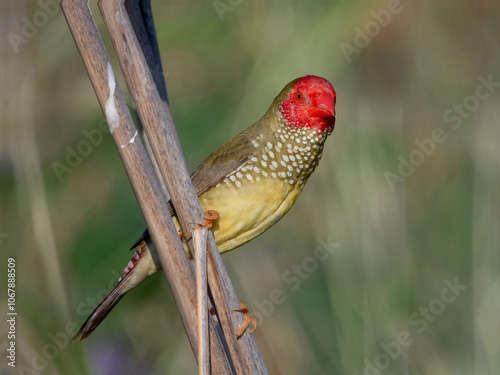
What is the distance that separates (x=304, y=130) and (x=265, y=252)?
0.89m

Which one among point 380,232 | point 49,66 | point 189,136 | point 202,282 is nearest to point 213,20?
point 189,136

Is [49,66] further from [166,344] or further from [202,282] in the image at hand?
[202,282]

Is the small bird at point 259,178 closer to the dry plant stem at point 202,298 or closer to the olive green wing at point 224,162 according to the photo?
the olive green wing at point 224,162

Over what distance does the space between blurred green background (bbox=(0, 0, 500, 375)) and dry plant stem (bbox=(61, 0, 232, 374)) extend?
4.29ft

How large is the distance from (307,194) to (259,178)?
765mm

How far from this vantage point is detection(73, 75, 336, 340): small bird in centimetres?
248

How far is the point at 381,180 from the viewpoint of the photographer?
A: 315 centimetres

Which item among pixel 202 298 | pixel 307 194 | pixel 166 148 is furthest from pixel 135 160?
pixel 307 194

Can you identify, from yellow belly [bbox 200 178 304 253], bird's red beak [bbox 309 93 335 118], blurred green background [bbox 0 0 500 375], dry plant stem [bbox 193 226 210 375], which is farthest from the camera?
blurred green background [bbox 0 0 500 375]

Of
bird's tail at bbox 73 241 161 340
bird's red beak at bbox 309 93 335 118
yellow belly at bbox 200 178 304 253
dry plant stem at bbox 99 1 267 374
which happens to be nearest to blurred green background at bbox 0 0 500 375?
bird's tail at bbox 73 241 161 340

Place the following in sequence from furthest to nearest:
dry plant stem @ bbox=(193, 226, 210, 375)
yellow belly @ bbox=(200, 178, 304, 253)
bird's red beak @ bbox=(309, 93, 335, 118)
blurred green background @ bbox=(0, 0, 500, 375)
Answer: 1. blurred green background @ bbox=(0, 0, 500, 375)
2. yellow belly @ bbox=(200, 178, 304, 253)
3. bird's red beak @ bbox=(309, 93, 335, 118)
4. dry plant stem @ bbox=(193, 226, 210, 375)

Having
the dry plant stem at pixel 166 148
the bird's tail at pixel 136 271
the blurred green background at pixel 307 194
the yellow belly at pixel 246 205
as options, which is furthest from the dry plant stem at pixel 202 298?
the blurred green background at pixel 307 194

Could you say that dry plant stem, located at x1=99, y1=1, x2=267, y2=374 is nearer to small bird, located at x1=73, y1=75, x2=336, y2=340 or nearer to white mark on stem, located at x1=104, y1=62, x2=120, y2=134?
white mark on stem, located at x1=104, y1=62, x2=120, y2=134

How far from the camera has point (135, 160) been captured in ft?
5.43
